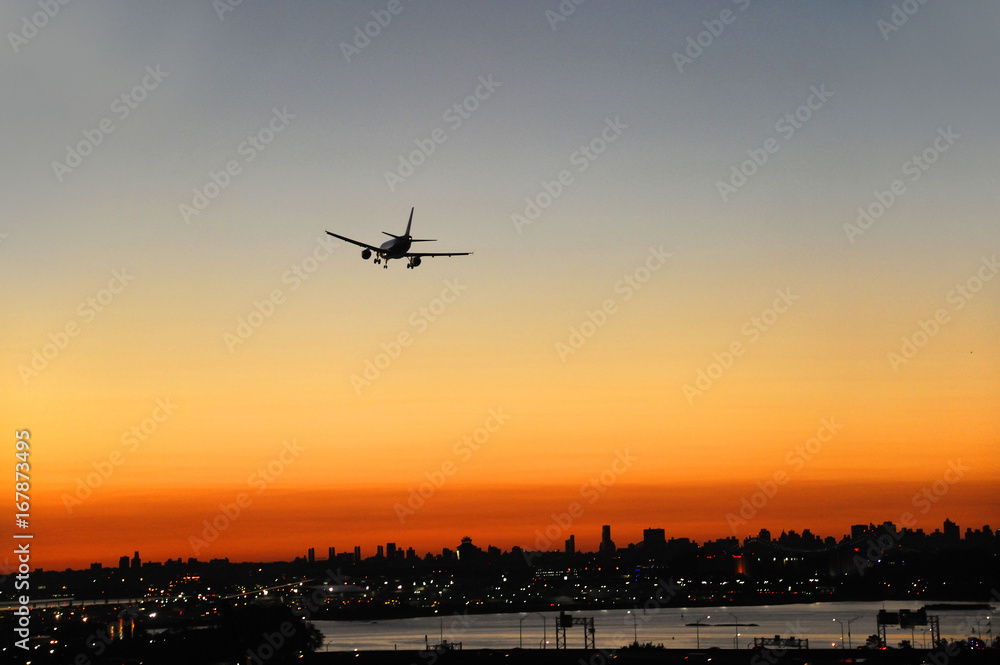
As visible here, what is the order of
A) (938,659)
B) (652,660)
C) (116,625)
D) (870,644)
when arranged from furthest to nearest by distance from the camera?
(116,625)
(870,644)
(652,660)
(938,659)

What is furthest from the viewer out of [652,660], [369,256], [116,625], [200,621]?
[200,621]

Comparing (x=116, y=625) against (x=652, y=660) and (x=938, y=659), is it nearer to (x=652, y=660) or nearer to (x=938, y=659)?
(x=652, y=660)

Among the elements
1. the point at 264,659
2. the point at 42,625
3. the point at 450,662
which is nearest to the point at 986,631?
the point at 450,662

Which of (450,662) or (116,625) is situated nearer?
(450,662)

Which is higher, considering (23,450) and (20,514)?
(23,450)

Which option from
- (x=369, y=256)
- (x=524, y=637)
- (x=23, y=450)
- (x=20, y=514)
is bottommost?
(x=524, y=637)

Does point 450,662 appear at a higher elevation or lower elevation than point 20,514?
lower

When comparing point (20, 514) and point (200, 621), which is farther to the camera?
point (200, 621)

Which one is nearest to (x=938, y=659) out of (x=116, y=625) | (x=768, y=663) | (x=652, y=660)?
(x=768, y=663)

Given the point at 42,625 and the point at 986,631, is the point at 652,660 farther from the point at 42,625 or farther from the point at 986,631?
the point at 42,625
